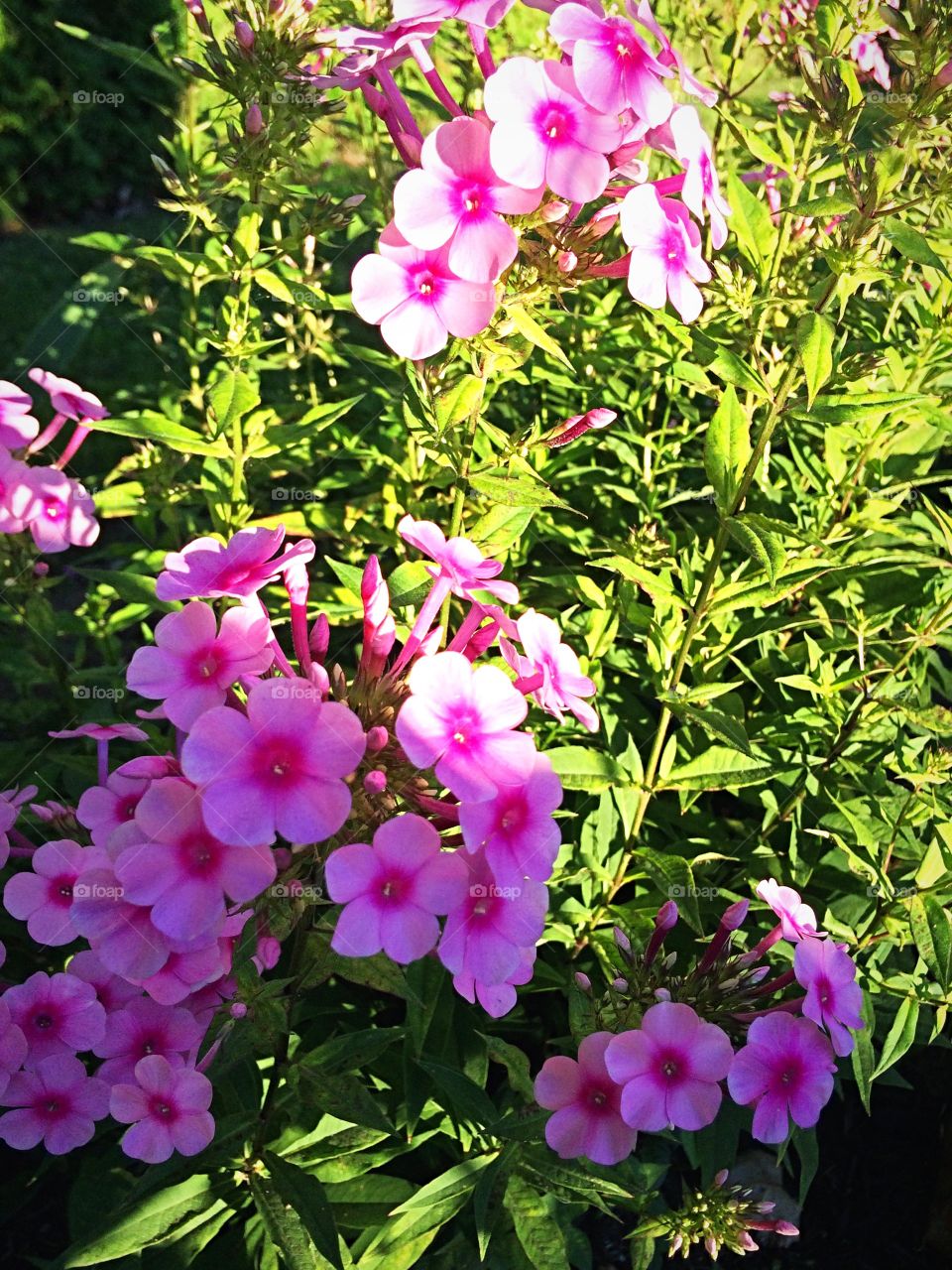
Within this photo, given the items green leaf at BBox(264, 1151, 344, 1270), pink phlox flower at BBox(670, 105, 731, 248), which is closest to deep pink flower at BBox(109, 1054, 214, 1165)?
green leaf at BBox(264, 1151, 344, 1270)

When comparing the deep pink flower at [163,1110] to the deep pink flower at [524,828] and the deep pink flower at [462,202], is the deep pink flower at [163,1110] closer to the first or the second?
the deep pink flower at [524,828]

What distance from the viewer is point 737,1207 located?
1.67m

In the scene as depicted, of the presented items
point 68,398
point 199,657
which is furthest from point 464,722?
point 68,398

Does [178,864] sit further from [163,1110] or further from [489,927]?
[163,1110]

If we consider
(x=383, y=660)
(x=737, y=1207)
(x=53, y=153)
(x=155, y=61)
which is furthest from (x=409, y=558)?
(x=53, y=153)

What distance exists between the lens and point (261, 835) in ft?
4.07

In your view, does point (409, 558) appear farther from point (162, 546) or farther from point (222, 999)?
point (222, 999)

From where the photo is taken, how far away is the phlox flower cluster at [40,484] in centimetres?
222

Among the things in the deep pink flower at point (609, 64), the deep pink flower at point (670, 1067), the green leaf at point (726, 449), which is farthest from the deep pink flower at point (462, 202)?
the deep pink flower at point (670, 1067)

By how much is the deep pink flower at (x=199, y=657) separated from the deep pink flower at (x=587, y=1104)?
0.72m

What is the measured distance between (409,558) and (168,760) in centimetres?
115

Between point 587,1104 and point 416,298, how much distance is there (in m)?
1.20

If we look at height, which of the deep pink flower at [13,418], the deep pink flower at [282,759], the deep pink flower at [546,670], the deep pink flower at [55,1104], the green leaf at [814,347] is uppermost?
the deep pink flower at [13,418]

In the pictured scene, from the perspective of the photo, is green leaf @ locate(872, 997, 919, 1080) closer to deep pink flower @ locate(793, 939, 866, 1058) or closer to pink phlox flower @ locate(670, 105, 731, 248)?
deep pink flower @ locate(793, 939, 866, 1058)
